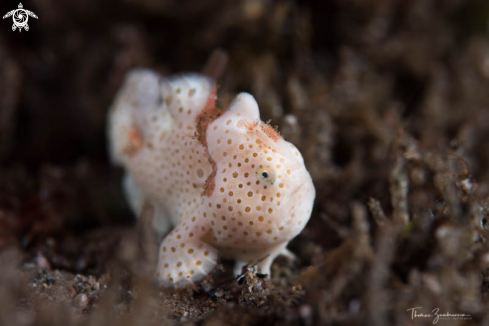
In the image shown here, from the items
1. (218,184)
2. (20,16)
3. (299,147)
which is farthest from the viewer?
(20,16)

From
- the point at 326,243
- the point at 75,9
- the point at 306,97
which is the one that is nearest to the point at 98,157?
the point at 75,9

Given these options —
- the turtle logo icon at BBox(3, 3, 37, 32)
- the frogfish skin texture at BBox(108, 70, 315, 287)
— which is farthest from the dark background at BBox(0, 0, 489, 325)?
the frogfish skin texture at BBox(108, 70, 315, 287)

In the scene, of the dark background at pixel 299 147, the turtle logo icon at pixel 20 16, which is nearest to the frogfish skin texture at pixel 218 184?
the dark background at pixel 299 147

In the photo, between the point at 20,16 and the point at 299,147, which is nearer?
the point at 299,147

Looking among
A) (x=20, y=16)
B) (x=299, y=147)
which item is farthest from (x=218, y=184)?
(x=20, y=16)

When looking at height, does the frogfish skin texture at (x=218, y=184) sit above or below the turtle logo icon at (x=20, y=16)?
below

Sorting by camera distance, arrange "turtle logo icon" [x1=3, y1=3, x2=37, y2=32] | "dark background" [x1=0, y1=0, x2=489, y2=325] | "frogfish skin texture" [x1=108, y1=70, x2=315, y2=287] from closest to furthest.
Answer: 1. "dark background" [x1=0, y1=0, x2=489, y2=325]
2. "frogfish skin texture" [x1=108, y1=70, x2=315, y2=287]
3. "turtle logo icon" [x1=3, y1=3, x2=37, y2=32]

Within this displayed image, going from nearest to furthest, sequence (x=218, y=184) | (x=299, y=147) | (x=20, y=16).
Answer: (x=218, y=184)
(x=299, y=147)
(x=20, y=16)

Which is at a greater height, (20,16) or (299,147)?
(20,16)

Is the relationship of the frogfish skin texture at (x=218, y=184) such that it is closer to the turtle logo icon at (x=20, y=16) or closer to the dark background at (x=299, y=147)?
the dark background at (x=299, y=147)

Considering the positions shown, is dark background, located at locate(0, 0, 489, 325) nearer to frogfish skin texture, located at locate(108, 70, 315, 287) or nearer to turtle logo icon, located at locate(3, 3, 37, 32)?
turtle logo icon, located at locate(3, 3, 37, 32)

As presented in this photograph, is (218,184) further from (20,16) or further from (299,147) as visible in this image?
(20,16)
